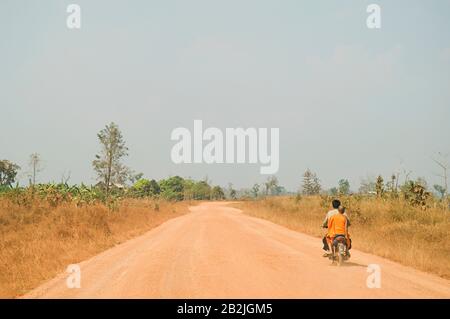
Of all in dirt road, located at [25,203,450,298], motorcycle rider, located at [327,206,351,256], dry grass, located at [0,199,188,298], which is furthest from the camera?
motorcycle rider, located at [327,206,351,256]

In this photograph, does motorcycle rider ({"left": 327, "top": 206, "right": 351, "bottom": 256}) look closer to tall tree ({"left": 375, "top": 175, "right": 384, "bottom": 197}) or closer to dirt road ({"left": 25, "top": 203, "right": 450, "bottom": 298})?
dirt road ({"left": 25, "top": 203, "right": 450, "bottom": 298})

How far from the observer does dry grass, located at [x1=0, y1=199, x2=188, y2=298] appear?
11.0 m

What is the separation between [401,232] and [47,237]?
14.9 meters

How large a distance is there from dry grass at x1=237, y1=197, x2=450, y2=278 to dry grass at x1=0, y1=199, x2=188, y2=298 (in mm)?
9567

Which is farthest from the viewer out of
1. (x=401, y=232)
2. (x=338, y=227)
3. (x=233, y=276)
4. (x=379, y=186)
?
(x=379, y=186)

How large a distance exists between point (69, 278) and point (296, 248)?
8247 millimetres

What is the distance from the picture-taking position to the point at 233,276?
1009 cm

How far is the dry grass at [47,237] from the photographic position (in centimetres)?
1101

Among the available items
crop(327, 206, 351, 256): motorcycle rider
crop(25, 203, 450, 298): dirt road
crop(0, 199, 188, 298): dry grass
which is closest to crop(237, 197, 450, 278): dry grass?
crop(25, 203, 450, 298): dirt road

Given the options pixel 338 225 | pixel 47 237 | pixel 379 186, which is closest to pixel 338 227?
pixel 338 225

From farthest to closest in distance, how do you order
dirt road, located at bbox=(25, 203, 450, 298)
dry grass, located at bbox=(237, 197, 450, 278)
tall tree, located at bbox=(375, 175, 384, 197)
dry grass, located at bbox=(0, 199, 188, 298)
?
tall tree, located at bbox=(375, 175, 384, 197) < dry grass, located at bbox=(237, 197, 450, 278) < dry grass, located at bbox=(0, 199, 188, 298) < dirt road, located at bbox=(25, 203, 450, 298)

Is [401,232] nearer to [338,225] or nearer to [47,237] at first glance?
[338,225]

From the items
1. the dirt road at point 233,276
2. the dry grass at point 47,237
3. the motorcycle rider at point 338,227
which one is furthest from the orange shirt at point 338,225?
the dry grass at point 47,237
